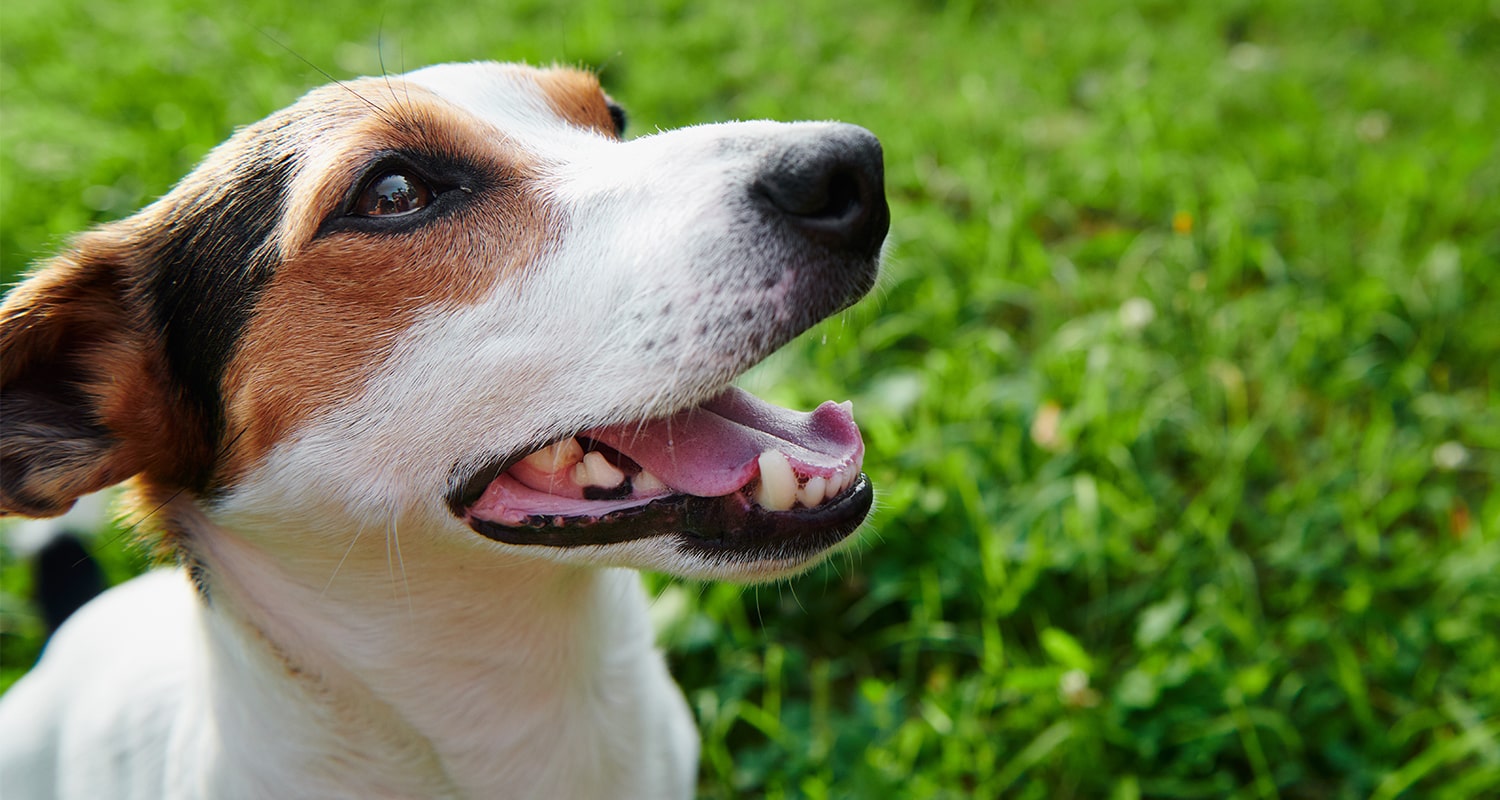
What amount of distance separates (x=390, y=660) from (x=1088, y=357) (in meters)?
2.67

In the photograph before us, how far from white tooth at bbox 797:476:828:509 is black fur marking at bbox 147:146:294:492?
1.05 meters

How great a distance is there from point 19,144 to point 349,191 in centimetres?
Answer: 407

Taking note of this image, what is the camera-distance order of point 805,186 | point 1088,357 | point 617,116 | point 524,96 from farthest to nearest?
point 1088,357, point 617,116, point 524,96, point 805,186

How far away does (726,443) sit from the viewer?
1972mm

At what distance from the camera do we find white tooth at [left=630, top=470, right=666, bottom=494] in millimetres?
1943

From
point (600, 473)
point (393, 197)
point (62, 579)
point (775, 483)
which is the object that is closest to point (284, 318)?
point (393, 197)

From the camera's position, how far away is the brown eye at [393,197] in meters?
1.96

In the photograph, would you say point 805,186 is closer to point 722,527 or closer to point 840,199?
point 840,199

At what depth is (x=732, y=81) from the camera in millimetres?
5547

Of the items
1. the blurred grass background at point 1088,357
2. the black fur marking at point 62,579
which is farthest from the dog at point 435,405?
the black fur marking at point 62,579

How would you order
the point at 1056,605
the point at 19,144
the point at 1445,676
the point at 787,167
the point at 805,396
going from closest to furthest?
the point at 787,167 → the point at 1445,676 → the point at 1056,605 → the point at 805,396 → the point at 19,144

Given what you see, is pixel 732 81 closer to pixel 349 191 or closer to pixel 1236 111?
pixel 1236 111

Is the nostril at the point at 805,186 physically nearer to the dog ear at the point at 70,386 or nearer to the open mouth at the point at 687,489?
the open mouth at the point at 687,489

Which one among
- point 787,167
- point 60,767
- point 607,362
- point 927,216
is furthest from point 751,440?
point 927,216
